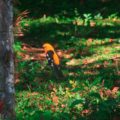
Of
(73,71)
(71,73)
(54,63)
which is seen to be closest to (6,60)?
(54,63)

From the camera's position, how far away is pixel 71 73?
13.1 meters

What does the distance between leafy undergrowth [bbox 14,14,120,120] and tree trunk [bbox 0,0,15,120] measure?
46 centimetres

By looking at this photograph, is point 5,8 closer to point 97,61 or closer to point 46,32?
point 97,61

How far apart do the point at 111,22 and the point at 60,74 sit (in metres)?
6.83

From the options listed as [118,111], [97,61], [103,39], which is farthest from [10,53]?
[103,39]

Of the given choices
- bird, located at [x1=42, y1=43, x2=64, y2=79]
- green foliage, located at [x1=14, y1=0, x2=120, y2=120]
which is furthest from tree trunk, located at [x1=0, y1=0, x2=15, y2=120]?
bird, located at [x1=42, y1=43, x2=64, y2=79]

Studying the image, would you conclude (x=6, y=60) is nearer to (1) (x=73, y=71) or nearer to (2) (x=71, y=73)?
(2) (x=71, y=73)

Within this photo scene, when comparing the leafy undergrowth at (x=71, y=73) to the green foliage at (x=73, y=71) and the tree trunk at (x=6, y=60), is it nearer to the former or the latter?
the green foliage at (x=73, y=71)

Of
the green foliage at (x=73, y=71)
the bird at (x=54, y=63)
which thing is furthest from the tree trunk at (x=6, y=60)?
the bird at (x=54, y=63)

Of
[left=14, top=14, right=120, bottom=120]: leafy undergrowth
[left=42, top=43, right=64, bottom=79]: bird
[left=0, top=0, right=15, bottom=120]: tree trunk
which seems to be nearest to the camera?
[left=0, top=0, right=15, bottom=120]: tree trunk

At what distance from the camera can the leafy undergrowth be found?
352 inches

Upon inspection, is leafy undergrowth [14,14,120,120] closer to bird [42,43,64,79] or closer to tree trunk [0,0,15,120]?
bird [42,43,64,79]

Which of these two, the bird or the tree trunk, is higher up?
the tree trunk

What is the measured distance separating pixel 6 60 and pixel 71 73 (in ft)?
17.3
